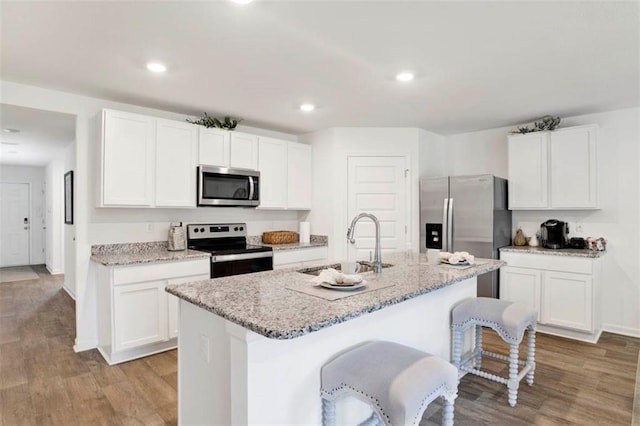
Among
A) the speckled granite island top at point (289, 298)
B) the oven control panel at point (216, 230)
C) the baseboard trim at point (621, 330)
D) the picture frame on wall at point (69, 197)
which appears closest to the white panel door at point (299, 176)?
the oven control panel at point (216, 230)

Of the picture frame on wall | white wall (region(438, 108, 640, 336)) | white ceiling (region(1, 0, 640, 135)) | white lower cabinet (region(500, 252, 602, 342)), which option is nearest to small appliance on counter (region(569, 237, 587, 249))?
white wall (region(438, 108, 640, 336))

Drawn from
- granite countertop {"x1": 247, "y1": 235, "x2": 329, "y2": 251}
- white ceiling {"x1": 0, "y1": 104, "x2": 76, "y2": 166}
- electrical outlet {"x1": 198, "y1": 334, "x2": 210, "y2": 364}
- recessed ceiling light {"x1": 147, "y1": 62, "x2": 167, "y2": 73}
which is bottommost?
electrical outlet {"x1": 198, "y1": 334, "x2": 210, "y2": 364}

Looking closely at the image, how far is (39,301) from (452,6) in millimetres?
6081

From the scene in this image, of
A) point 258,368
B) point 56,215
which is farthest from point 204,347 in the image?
point 56,215

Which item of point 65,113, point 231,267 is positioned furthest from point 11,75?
point 231,267

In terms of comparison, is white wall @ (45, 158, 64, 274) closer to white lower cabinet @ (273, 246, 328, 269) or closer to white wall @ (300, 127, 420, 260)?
white lower cabinet @ (273, 246, 328, 269)

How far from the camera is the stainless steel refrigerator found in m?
3.93

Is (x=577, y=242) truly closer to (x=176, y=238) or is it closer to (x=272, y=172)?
(x=272, y=172)

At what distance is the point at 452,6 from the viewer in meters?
1.86

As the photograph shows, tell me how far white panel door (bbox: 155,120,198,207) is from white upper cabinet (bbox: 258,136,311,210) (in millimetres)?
853

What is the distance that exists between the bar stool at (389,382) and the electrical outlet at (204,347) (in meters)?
0.54

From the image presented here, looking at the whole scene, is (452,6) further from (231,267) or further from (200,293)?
(231,267)

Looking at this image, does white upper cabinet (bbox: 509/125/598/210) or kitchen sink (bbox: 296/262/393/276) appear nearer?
kitchen sink (bbox: 296/262/393/276)

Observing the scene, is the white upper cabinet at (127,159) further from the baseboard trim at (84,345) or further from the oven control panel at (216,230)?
the baseboard trim at (84,345)
